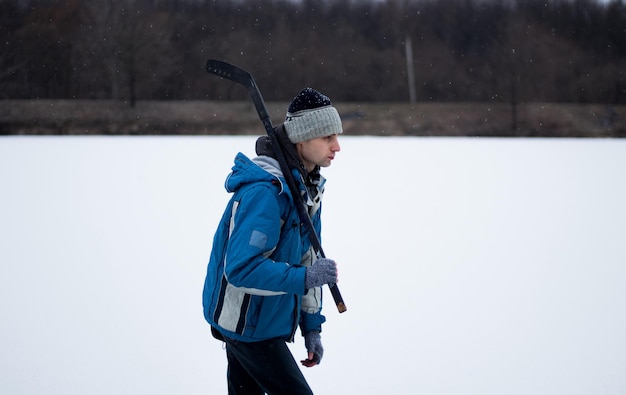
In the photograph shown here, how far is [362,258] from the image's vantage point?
20.0 ft

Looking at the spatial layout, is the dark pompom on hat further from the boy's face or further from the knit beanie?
the boy's face

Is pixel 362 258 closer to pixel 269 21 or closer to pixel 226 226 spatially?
pixel 226 226

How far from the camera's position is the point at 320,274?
2000 millimetres

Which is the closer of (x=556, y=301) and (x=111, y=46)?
(x=556, y=301)

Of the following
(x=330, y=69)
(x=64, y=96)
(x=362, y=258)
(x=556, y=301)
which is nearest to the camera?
(x=556, y=301)

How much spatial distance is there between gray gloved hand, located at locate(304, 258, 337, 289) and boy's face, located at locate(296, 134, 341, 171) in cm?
38

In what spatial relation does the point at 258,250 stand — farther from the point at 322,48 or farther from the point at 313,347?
the point at 322,48

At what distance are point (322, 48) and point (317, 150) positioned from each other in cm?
3562

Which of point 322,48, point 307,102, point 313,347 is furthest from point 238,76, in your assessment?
point 322,48

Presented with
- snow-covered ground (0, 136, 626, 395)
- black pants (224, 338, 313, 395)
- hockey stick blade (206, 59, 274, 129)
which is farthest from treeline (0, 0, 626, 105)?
black pants (224, 338, 313, 395)

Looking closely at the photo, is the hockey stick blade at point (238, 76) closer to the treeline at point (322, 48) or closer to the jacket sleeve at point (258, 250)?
the jacket sleeve at point (258, 250)

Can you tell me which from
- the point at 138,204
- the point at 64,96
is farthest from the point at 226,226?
the point at 64,96

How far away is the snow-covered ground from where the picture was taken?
3682 millimetres

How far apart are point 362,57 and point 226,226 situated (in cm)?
3539
